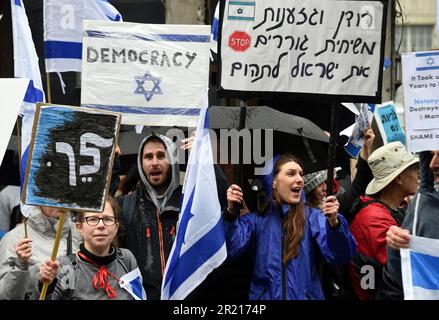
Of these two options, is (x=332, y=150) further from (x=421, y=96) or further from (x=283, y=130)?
(x=283, y=130)

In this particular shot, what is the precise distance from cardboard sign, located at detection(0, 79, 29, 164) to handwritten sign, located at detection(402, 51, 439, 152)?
7.33ft

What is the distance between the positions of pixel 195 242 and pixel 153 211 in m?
0.66

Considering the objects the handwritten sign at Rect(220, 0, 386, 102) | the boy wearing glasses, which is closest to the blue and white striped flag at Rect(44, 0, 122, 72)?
the handwritten sign at Rect(220, 0, 386, 102)

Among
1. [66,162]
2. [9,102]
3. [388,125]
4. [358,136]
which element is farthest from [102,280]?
[388,125]

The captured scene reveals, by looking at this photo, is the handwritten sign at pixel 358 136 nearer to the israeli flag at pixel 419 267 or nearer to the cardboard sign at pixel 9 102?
the israeli flag at pixel 419 267

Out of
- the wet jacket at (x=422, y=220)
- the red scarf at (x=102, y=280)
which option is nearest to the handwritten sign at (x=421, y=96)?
the wet jacket at (x=422, y=220)

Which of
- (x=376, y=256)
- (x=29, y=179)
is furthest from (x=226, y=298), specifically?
(x=29, y=179)

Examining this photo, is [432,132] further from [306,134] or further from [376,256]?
[306,134]

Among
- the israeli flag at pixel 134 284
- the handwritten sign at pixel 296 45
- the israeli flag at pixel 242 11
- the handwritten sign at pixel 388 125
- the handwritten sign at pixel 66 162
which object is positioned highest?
the israeli flag at pixel 242 11

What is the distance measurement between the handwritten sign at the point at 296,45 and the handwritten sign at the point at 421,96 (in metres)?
0.42

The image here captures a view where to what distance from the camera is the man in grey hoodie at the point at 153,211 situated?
7.22 meters

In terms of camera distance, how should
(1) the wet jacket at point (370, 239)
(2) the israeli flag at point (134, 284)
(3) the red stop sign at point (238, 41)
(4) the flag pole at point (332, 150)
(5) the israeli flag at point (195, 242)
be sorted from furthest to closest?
(1) the wet jacket at point (370, 239), (3) the red stop sign at point (238, 41), (4) the flag pole at point (332, 150), (5) the israeli flag at point (195, 242), (2) the israeli flag at point (134, 284)

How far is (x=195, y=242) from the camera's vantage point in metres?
6.84

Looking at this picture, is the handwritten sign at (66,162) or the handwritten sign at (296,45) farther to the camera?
the handwritten sign at (296,45)
